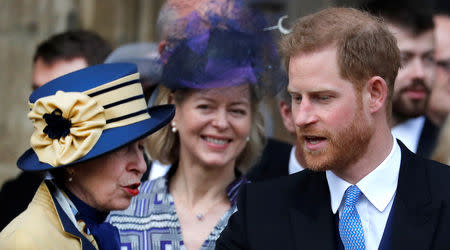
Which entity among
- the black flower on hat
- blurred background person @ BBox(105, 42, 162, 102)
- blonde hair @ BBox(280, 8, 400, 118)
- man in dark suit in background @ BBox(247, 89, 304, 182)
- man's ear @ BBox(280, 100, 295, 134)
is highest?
blonde hair @ BBox(280, 8, 400, 118)

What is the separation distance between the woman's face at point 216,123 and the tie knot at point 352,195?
1.04m

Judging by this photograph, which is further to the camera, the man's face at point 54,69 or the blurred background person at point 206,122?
the man's face at point 54,69

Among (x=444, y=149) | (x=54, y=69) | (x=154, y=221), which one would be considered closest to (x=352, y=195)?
(x=444, y=149)

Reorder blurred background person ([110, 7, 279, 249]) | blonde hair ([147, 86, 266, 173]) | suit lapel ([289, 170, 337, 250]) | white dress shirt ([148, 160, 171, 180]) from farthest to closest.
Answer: white dress shirt ([148, 160, 171, 180]), blonde hair ([147, 86, 266, 173]), blurred background person ([110, 7, 279, 249]), suit lapel ([289, 170, 337, 250])

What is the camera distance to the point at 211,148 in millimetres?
3818

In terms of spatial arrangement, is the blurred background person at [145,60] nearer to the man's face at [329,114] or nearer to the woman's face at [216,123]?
the woman's face at [216,123]

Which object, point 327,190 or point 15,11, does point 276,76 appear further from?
point 15,11

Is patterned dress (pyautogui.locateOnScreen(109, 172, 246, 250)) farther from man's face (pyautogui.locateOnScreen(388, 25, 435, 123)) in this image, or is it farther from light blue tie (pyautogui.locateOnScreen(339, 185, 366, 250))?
man's face (pyautogui.locateOnScreen(388, 25, 435, 123))

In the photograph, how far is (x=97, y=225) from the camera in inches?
127

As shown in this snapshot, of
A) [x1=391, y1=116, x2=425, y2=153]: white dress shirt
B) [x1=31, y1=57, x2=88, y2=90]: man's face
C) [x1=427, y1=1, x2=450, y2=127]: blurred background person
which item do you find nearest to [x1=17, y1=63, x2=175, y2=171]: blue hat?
[x1=31, y1=57, x2=88, y2=90]: man's face

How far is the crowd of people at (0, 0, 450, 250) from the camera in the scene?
Answer: 2848 mm

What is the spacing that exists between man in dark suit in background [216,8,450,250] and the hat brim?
0.56 metres

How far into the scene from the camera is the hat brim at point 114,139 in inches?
119

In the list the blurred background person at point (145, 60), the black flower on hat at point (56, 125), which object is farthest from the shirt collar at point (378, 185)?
the blurred background person at point (145, 60)
